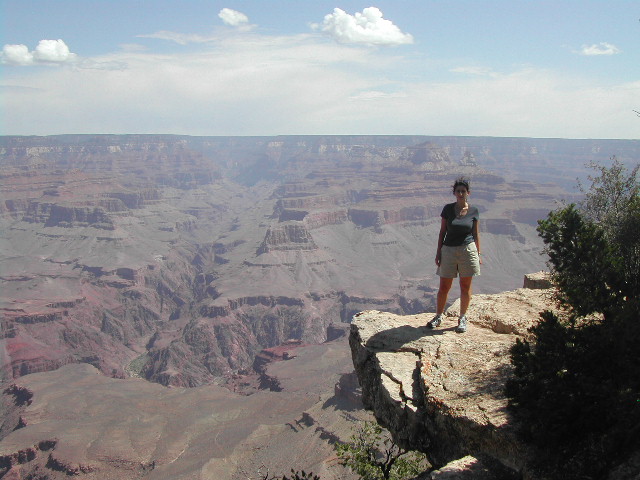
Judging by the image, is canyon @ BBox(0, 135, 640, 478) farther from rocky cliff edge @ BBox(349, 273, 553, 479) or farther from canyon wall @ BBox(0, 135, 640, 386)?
rocky cliff edge @ BBox(349, 273, 553, 479)

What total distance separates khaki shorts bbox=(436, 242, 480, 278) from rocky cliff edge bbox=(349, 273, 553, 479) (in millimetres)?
1142

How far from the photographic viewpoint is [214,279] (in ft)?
407

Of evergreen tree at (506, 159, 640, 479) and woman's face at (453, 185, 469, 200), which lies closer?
evergreen tree at (506, 159, 640, 479)

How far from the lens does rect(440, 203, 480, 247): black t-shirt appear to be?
890cm

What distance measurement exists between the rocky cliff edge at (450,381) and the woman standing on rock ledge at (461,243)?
0.84 metres

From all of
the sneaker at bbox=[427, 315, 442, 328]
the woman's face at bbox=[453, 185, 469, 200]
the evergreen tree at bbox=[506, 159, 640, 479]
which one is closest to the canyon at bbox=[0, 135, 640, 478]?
the sneaker at bbox=[427, 315, 442, 328]

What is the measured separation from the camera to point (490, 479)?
18.7 feet

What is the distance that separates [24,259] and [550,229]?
140 meters

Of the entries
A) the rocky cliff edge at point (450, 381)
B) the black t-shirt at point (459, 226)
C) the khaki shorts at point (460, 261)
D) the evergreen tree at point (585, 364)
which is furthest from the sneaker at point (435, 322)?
the evergreen tree at point (585, 364)

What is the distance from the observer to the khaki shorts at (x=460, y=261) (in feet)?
29.5

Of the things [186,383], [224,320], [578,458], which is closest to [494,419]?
[578,458]

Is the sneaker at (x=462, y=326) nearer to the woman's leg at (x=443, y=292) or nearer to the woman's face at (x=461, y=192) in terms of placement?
the woman's leg at (x=443, y=292)

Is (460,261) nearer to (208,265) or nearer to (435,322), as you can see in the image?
(435,322)

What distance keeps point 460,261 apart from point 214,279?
118977 millimetres
